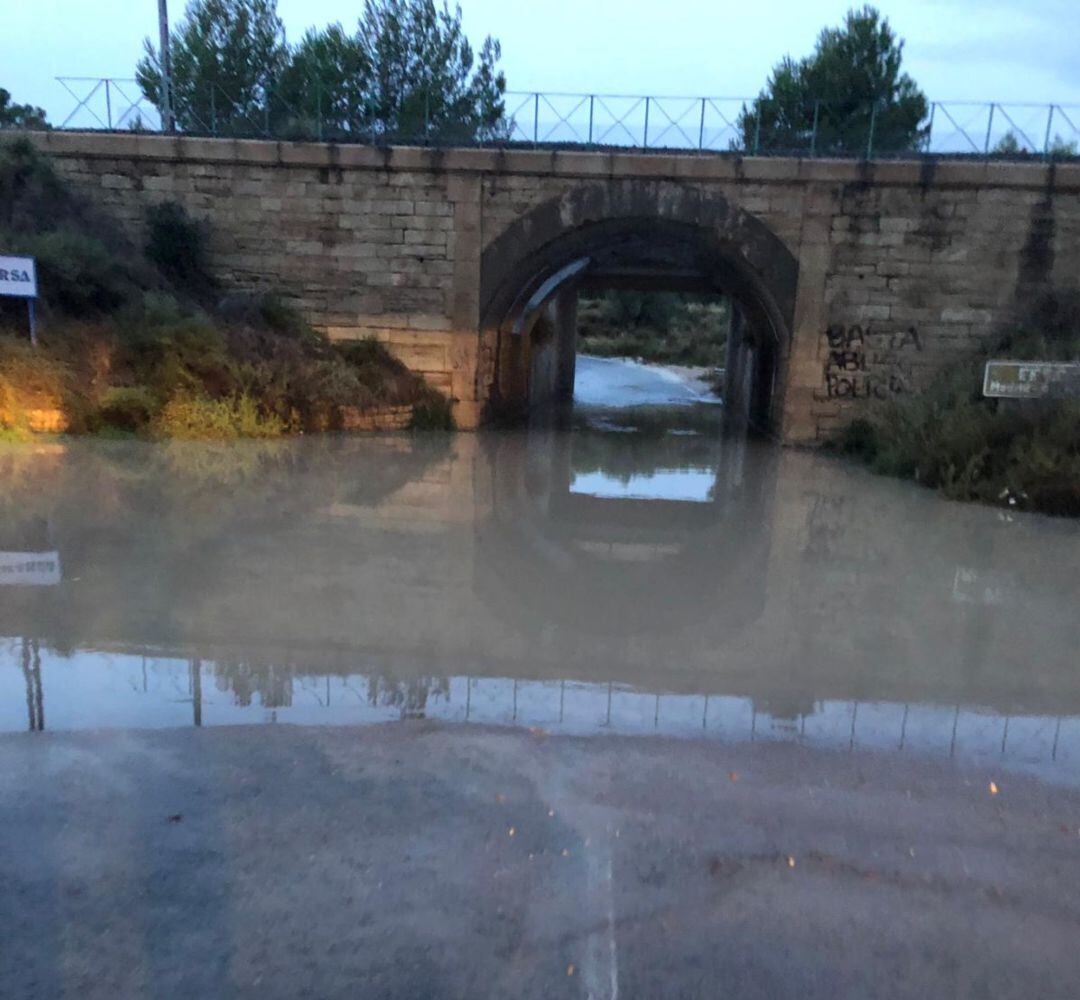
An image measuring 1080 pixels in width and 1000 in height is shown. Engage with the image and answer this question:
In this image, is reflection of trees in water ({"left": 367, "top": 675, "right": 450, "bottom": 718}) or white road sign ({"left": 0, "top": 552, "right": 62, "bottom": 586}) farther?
white road sign ({"left": 0, "top": 552, "right": 62, "bottom": 586})

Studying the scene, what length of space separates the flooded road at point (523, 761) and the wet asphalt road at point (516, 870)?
0.04ft

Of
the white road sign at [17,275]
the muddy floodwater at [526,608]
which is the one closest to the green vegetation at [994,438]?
the muddy floodwater at [526,608]

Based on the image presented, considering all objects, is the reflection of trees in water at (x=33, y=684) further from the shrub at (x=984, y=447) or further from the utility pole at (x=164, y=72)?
the utility pole at (x=164, y=72)

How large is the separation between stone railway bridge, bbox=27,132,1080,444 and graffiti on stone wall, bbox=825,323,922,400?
3 centimetres

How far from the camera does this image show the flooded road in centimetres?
246

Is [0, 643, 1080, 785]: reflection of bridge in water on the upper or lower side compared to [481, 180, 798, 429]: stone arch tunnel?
lower

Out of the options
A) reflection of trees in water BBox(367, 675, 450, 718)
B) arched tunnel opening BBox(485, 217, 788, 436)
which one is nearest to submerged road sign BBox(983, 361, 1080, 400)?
arched tunnel opening BBox(485, 217, 788, 436)

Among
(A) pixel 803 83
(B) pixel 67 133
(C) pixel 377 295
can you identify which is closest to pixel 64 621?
(C) pixel 377 295

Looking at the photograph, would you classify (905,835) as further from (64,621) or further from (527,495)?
(527,495)

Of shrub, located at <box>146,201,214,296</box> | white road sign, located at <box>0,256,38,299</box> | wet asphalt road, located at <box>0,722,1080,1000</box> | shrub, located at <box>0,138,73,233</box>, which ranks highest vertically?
shrub, located at <box>0,138,73,233</box>

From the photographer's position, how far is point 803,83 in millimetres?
32312

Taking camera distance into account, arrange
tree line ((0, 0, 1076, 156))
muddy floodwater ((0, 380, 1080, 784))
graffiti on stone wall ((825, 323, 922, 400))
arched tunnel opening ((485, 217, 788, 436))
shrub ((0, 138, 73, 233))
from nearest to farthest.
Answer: muddy floodwater ((0, 380, 1080, 784)) → shrub ((0, 138, 73, 233)) → graffiti on stone wall ((825, 323, 922, 400)) → arched tunnel opening ((485, 217, 788, 436)) → tree line ((0, 0, 1076, 156))

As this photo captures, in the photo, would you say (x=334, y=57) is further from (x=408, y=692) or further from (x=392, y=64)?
(x=408, y=692)

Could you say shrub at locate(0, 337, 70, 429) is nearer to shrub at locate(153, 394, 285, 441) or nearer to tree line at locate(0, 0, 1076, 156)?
shrub at locate(153, 394, 285, 441)
